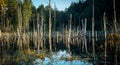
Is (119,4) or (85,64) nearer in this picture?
(85,64)

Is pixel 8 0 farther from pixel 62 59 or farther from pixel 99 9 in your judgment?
pixel 62 59

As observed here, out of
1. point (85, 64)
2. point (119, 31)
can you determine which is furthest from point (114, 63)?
point (119, 31)

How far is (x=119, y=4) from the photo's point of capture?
42.0 metres

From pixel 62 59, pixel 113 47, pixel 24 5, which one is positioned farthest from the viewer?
pixel 24 5

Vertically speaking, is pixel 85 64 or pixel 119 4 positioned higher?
pixel 119 4

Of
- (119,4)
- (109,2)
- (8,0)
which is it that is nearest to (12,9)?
(8,0)

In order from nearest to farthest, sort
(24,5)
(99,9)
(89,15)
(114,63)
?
1. (114,63)
2. (99,9)
3. (89,15)
4. (24,5)

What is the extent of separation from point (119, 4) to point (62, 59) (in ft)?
89.5

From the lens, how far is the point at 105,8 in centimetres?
4959

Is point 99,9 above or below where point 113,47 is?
above

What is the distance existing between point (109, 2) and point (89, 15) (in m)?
15.8

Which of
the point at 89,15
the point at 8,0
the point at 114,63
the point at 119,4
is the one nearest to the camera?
the point at 114,63

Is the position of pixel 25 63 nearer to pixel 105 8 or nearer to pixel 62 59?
pixel 62 59

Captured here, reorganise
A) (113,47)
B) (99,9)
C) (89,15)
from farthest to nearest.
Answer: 1. (89,15)
2. (99,9)
3. (113,47)
